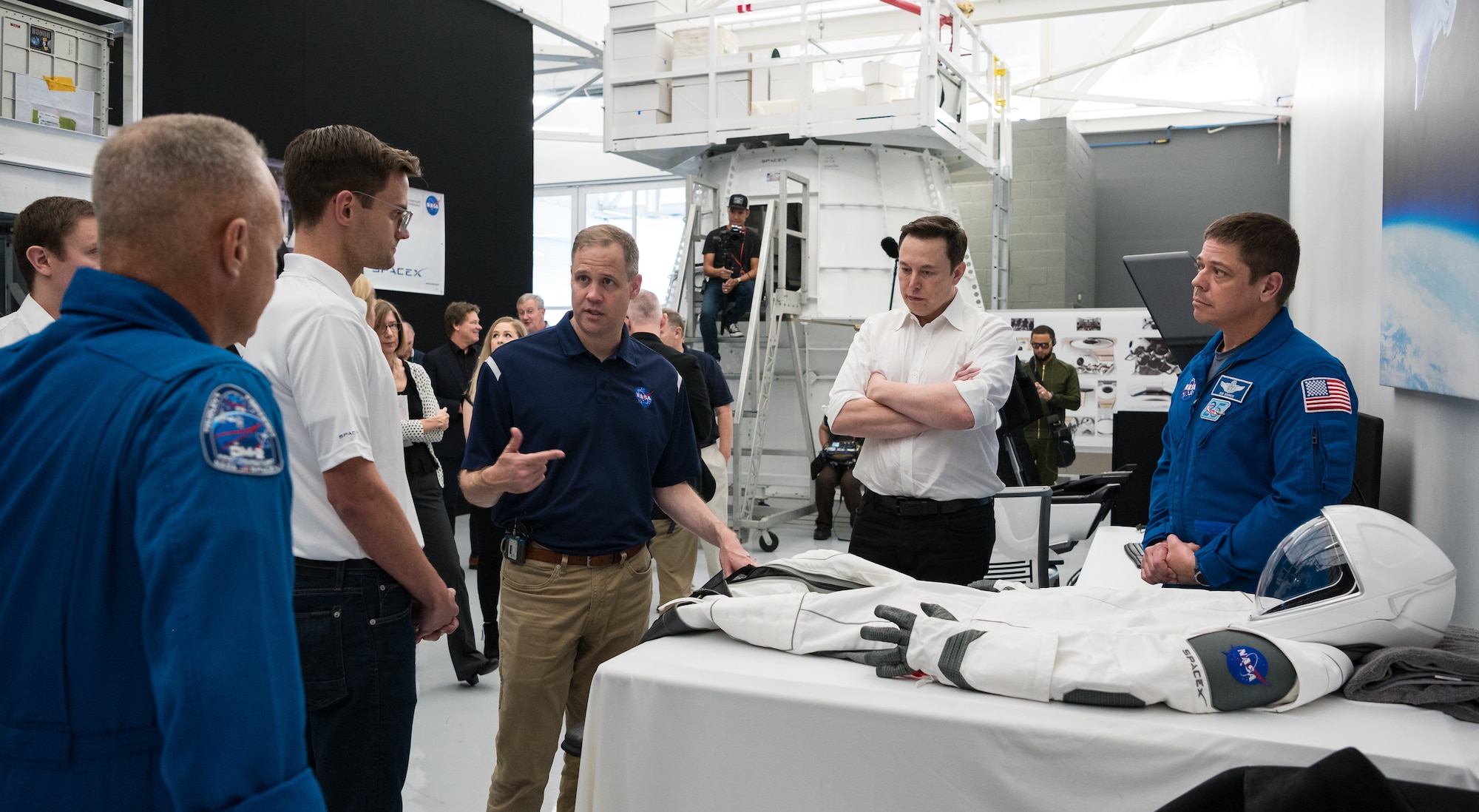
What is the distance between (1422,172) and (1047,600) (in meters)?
1.91

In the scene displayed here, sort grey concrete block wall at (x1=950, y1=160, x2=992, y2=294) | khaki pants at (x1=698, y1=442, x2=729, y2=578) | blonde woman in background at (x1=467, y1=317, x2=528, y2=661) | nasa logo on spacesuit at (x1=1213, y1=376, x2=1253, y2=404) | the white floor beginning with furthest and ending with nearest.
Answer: grey concrete block wall at (x1=950, y1=160, x2=992, y2=294) → khaki pants at (x1=698, y1=442, x2=729, y2=578) → blonde woman in background at (x1=467, y1=317, x2=528, y2=661) → the white floor → nasa logo on spacesuit at (x1=1213, y1=376, x2=1253, y2=404)

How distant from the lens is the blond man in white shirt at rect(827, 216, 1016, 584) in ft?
9.86

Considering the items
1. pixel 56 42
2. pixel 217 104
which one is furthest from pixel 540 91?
pixel 56 42

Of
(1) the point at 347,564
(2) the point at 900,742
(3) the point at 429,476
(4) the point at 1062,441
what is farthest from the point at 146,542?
(4) the point at 1062,441

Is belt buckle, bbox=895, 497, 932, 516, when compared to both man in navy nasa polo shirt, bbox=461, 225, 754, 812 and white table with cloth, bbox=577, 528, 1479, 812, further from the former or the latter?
white table with cloth, bbox=577, 528, 1479, 812

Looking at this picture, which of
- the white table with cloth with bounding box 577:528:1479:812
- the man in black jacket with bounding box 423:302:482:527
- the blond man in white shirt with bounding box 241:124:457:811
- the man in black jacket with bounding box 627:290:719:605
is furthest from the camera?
the man in black jacket with bounding box 423:302:482:527

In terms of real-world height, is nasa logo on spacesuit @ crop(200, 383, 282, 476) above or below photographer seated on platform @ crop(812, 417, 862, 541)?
above

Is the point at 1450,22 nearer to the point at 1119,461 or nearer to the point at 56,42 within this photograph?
the point at 1119,461

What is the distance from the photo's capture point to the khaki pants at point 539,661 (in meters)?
2.56

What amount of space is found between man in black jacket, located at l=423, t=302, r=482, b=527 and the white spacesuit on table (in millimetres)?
4778

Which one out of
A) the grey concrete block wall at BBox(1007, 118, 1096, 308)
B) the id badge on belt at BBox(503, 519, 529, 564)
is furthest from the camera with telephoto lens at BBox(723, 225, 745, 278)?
the id badge on belt at BBox(503, 519, 529, 564)

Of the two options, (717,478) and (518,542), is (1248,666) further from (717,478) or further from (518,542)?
(717,478)

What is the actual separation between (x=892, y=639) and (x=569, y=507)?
107 cm

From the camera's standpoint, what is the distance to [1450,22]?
2525 millimetres
